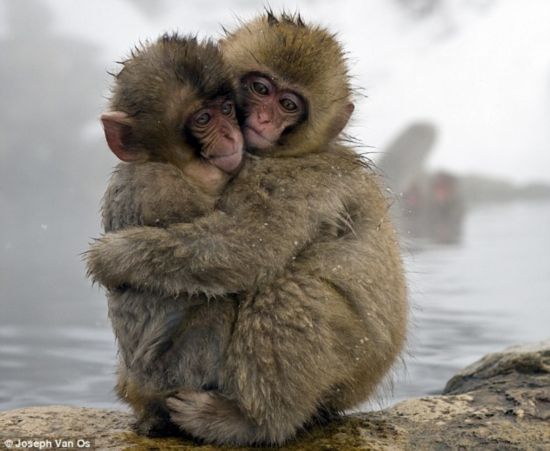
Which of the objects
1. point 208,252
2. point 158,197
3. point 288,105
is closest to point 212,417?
point 208,252

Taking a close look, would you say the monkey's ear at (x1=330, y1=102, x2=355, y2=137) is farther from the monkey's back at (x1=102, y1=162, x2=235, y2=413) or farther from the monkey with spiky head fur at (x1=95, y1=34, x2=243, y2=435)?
the monkey's back at (x1=102, y1=162, x2=235, y2=413)

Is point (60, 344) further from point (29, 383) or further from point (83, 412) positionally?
point (83, 412)

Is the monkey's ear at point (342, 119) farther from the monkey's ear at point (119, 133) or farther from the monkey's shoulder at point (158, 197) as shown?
the monkey's ear at point (119, 133)

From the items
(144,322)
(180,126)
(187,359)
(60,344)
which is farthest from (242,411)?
(60,344)

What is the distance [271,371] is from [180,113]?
4.10 feet

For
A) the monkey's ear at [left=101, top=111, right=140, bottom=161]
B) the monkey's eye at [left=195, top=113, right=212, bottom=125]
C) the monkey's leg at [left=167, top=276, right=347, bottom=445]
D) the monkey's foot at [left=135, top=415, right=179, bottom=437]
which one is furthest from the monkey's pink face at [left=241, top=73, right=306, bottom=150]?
the monkey's foot at [left=135, top=415, right=179, bottom=437]

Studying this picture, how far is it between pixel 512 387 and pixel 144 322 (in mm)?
2430

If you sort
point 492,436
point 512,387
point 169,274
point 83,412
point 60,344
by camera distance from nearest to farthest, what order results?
point 169,274 < point 492,436 < point 83,412 < point 512,387 < point 60,344

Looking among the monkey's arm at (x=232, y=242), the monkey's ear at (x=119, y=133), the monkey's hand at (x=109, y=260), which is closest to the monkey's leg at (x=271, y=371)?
the monkey's arm at (x=232, y=242)

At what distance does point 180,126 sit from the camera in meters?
3.99

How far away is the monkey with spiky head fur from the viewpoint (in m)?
3.93

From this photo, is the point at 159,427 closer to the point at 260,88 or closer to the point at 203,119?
the point at 203,119

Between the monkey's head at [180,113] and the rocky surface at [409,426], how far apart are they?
137cm

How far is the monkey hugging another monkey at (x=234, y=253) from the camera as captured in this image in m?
3.88
